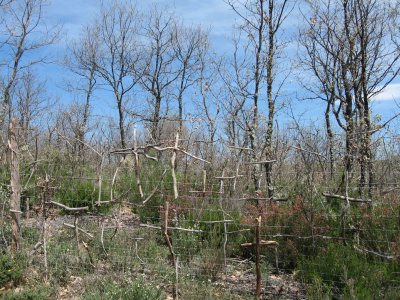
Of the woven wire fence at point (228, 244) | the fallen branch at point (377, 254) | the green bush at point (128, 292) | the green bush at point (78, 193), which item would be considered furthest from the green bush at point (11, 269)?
the fallen branch at point (377, 254)

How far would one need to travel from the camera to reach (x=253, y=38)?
13.2 metres

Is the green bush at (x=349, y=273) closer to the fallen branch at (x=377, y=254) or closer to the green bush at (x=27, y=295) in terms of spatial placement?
the fallen branch at (x=377, y=254)

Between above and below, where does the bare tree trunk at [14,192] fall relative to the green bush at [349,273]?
above

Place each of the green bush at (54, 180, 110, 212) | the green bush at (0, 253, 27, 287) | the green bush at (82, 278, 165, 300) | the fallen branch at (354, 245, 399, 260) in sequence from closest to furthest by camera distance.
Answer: the green bush at (82, 278, 165, 300), the fallen branch at (354, 245, 399, 260), the green bush at (0, 253, 27, 287), the green bush at (54, 180, 110, 212)

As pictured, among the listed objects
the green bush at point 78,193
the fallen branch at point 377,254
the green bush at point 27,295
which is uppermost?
the green bush at point 78,193

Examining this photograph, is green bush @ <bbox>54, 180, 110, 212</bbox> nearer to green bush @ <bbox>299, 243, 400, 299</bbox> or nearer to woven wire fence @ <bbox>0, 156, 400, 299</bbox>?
woven wire fence @ <bbox>0, 156, 400, 299</bbox>

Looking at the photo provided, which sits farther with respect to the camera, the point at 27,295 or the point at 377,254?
the point at 377,254

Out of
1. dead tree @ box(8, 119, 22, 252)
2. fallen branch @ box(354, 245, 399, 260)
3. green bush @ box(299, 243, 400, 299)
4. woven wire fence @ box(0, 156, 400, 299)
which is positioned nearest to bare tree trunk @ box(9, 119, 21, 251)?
dead tree @ box(8, 119, 22, 252)

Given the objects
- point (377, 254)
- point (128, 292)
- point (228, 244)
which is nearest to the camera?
point (128, 292)

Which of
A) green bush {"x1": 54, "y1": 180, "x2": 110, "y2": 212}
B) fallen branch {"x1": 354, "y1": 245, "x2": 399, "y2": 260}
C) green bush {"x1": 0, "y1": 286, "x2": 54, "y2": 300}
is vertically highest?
green bush {"x1": 54, "y1": 180, "x2": 110, "y2": 212}

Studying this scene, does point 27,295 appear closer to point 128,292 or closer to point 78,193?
point 128,292

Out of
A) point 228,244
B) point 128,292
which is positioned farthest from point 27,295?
point 228,244

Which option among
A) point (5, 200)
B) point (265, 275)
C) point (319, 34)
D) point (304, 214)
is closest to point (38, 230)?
point (5, 200)

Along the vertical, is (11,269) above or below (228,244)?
below
